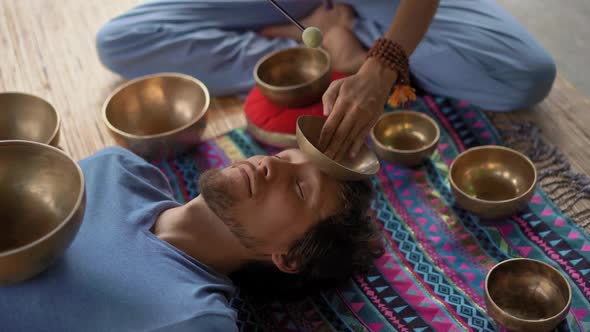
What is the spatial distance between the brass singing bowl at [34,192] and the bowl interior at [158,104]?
3.50 ft

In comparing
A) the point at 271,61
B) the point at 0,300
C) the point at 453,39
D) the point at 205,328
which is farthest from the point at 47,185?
the point at 453,39

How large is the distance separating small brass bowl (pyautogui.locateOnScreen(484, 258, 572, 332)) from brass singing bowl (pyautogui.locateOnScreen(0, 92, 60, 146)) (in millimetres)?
1503

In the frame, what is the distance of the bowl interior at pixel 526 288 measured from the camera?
5.66 ft

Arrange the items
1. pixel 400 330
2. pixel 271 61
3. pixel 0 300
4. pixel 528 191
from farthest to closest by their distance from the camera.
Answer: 1. pixel 271 61
2. pixel 528 191
3. pixel 400 330
4. pixel 0 300

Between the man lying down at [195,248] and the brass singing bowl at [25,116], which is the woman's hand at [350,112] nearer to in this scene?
the man lying down at [195,248]

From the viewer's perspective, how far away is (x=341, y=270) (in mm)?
1694

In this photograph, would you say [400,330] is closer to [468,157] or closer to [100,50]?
[468,157]

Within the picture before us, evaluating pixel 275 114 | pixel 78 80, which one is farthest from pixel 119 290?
pixel 78 80

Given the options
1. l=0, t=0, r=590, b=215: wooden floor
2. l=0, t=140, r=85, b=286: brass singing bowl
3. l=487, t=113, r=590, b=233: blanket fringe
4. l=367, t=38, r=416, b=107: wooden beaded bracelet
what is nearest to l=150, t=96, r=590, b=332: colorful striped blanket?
l=487, t=113, r=590, b=233: blanket fringe

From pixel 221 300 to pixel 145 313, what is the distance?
0.63ft

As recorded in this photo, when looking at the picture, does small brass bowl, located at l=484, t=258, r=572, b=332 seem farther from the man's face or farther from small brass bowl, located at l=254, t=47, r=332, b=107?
small brass bowl, located at l=254, t=47, r=332, b=107

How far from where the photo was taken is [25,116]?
2.07 meters

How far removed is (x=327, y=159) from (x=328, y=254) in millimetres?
282

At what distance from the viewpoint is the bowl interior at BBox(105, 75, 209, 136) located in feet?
7.68
